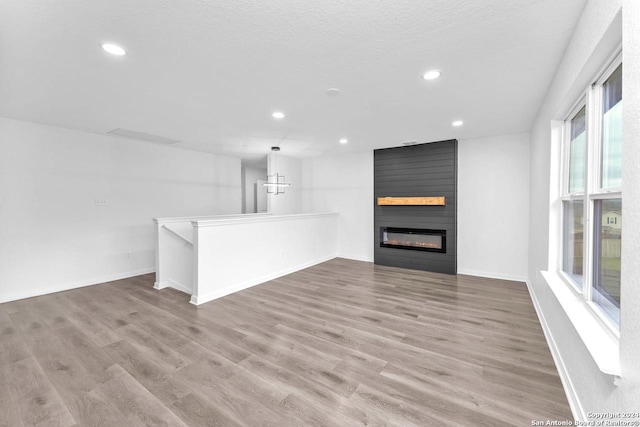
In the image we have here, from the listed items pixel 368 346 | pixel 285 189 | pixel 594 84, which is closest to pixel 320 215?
pixel 285 189

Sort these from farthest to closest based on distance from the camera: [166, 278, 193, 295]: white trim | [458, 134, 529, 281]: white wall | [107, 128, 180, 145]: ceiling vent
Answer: [458, 134, 529, 281]: white wall → [107, 128, 180, 145]: ceiling vent → [166, 278, 193, 295]: white trim

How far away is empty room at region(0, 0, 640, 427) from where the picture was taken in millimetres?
1623

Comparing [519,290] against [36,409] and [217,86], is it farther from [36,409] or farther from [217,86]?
[36,409]

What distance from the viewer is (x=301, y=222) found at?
5543 millimetres

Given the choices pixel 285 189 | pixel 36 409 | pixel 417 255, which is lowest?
pixel 36 409

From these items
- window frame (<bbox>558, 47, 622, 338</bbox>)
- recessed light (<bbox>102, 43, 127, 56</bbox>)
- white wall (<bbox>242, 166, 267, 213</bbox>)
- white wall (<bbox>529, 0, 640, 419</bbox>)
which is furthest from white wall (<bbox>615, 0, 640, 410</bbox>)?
white wall (<bbox>242, 166, 267, 213</bbox>)

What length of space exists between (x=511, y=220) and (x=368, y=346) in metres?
3.83

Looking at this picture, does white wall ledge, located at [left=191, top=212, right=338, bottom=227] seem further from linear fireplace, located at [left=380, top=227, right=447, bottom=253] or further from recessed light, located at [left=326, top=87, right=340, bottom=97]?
recessed light, located at [left=326, top=87, right=340, bottom=97]

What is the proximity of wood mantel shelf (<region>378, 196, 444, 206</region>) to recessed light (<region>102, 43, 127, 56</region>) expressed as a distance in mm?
4819

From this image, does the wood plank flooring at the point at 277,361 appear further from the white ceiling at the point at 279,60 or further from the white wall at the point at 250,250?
the white ceiling at the point at 279,60

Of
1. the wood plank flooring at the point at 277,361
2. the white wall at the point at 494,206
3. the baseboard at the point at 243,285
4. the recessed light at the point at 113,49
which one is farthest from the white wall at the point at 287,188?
the recessed light at the point at 113,49

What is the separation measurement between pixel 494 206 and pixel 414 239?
159 centimetres

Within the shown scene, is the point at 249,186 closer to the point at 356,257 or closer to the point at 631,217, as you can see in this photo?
the point at 356,257

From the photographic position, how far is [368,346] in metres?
2.46
